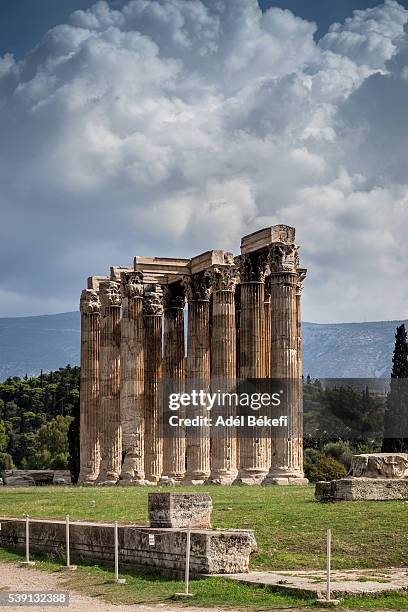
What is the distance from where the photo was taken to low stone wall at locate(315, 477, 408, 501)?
34.9 meters

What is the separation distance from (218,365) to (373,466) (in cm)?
2278

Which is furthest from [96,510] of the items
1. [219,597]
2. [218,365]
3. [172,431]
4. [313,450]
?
[313,450]

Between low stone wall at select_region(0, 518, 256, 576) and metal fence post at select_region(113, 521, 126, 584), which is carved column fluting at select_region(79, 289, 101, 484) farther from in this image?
metal fence post at select_region(113, 521, 126, 584)

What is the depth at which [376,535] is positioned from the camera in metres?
28.1

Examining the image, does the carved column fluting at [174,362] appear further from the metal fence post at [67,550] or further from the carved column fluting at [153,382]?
the metal fence post at [67,550]

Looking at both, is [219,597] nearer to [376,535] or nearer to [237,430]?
[376,535]

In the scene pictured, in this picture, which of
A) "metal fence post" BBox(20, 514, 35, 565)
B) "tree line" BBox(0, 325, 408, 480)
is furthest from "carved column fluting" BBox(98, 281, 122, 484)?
"metal fence post" BBox(20, 514, 35, 565)

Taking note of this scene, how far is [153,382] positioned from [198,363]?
4390 mm

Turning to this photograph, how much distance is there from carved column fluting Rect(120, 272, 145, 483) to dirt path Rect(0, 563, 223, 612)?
32710 millimetres

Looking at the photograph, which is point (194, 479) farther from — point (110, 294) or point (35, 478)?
point (35, 478)

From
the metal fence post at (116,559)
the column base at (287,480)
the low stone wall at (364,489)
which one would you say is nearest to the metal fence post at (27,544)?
the metal fence post at (116,559)

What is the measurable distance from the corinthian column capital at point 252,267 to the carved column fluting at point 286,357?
2630 millimetres

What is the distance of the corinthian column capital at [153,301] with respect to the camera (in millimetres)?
64562

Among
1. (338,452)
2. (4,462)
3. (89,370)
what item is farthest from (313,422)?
(89,370)
